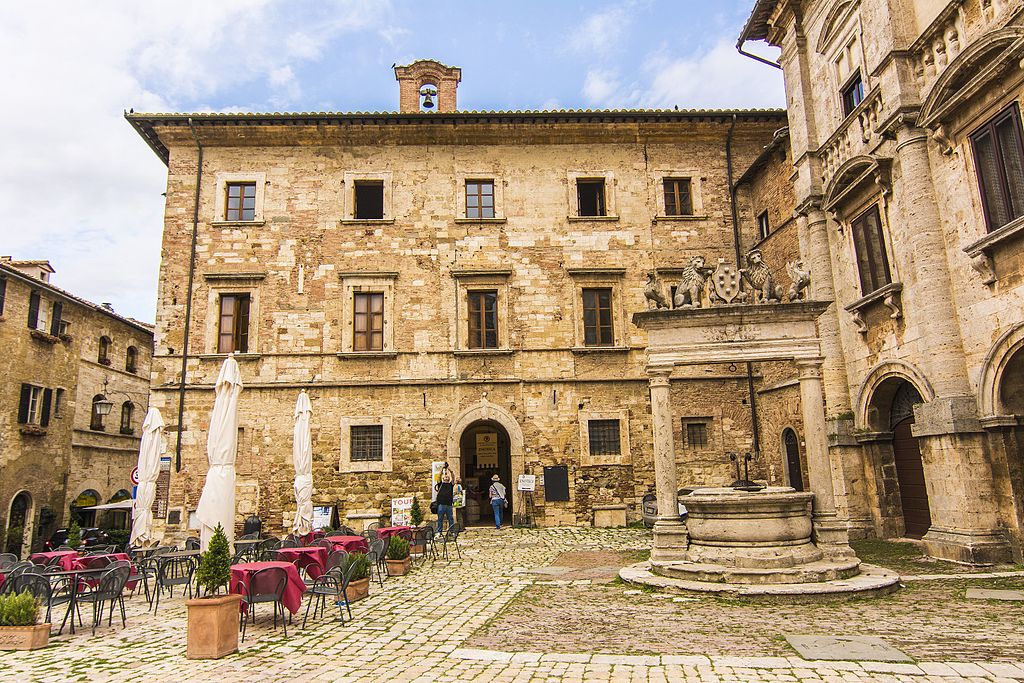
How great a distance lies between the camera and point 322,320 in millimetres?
18750

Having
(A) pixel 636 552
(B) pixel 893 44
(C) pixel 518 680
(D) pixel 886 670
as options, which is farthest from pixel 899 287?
(C) pixel 518 680

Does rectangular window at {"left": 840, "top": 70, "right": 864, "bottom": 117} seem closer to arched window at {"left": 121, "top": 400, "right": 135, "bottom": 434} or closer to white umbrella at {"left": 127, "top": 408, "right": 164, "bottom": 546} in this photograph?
white umbrella at {"left": 127, "top": 408, "right": 164, "bottom": 546}

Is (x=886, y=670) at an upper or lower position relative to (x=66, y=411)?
lower

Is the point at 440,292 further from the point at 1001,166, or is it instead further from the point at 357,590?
the point at 1001,166

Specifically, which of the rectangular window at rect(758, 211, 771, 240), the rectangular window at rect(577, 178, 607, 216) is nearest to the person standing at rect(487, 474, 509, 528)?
the rectangular window at rect(577, 178, 607, 216)

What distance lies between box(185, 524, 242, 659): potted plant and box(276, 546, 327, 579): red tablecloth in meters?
2.63

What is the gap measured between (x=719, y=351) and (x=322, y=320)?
11.8 meters

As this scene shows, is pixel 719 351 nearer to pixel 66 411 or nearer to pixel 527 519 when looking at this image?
pixel 527 519

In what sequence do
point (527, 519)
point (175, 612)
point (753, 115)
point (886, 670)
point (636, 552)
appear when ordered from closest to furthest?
point (886, 670) < point (175, 612) < point (636, 552) < point (527, 519) < point (753, 115)

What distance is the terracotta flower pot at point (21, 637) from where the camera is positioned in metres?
7.13

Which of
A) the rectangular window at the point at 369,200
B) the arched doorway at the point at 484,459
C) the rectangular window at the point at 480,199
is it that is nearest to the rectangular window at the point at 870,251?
the rectangular window at the point at 480,199

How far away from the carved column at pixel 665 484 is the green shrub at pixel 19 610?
783 centimetres

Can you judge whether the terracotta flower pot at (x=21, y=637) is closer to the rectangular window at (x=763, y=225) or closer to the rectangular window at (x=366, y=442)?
the rectangular window at (x=366, y=442)

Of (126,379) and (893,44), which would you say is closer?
(893,44)
